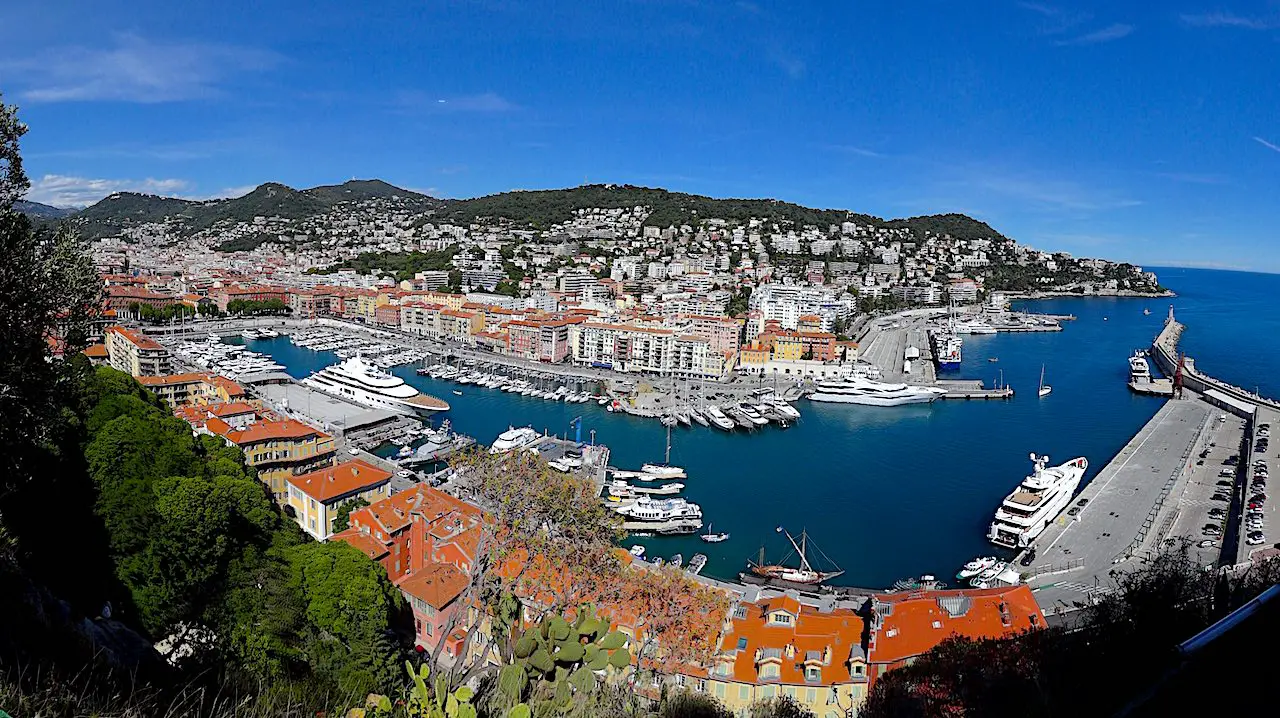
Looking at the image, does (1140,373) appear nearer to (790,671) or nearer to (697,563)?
(697,563)

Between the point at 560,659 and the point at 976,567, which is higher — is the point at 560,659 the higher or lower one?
the higher one

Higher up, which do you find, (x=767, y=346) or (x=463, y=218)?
Result: (x=463, y=218)

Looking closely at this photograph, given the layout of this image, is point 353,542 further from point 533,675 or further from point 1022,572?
point 1022,572

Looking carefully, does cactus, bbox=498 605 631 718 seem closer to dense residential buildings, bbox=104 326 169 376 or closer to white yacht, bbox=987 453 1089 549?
white yacht, bbox=987 453 1089 549

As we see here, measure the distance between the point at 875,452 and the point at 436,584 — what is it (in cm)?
1141

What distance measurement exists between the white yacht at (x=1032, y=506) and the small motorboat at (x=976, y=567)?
0.88 meters

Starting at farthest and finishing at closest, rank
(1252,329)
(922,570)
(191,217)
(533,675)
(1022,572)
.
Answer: (191,217), (1252,329), (922,570), (1022,572), (533,675)

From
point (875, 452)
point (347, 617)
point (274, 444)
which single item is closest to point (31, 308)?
point (347, 617)

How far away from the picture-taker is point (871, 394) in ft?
67.9

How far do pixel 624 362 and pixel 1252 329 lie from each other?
38.1 metres

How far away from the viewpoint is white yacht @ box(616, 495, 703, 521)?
35.5 feet

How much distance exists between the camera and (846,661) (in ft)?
18.6

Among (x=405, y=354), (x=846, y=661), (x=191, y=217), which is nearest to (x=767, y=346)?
(x=405, y=354)

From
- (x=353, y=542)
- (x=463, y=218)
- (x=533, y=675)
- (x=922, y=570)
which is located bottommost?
(x=922, y=570)
